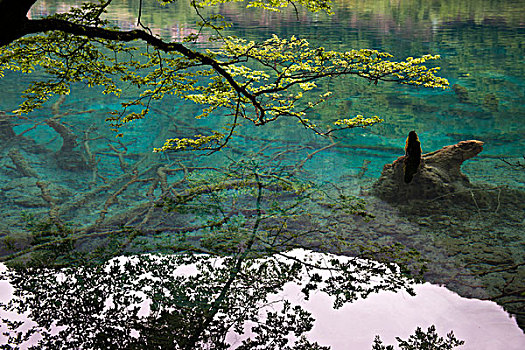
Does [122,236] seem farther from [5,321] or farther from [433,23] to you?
[433,23]

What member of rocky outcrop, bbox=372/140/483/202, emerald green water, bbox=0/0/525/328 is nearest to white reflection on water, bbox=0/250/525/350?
emerald green water, bbox=0/0/525/328

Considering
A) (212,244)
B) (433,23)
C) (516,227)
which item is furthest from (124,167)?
(433,23)

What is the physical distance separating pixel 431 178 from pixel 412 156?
747 mm

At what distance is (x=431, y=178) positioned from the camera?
807 centimetres

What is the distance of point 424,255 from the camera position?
6.21 metres

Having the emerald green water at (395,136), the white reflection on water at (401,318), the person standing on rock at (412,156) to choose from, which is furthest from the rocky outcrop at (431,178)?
the white reflection on water at (401,318)

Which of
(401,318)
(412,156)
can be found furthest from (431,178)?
(401,318)

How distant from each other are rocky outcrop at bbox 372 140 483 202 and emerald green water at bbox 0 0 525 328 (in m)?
0.43

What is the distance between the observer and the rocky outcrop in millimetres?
8086

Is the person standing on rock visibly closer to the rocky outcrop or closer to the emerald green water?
the rocky outcrop

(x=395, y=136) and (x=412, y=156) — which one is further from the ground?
(x=412, y=156)

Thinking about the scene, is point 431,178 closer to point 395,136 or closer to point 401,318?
point 401,318

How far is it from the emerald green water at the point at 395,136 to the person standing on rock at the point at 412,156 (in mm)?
829

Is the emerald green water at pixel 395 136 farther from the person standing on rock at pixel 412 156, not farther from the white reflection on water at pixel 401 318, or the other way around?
the person standing on rock at pixel 412 156
